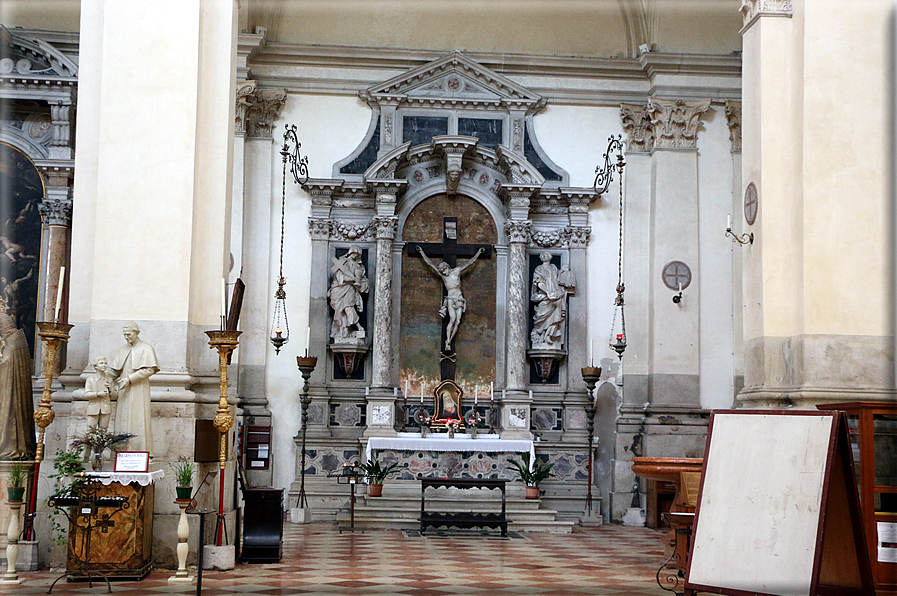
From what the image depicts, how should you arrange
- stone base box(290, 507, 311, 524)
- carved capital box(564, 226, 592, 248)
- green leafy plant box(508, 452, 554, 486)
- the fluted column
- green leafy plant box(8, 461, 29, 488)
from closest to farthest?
green leafy plant box(8, 461, 29, 488)
green leafy plant box(508, 452, 554, 486)
stone base box(290, 507, 311, 524)
the fluted column
carved capital box(564, 226, 592, 248)

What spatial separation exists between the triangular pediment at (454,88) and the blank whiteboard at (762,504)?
35.0 feet

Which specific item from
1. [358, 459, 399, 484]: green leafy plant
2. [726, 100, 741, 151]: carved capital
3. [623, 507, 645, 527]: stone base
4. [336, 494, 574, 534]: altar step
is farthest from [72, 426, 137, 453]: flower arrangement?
[726, 100, 741, 151]: carved capital

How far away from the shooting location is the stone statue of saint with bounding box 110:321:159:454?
8.45 meters

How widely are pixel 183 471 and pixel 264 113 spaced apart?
8.57 m

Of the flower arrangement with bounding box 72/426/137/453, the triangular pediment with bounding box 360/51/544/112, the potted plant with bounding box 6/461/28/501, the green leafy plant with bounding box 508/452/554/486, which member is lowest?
the green leafy plant with bounding box 508/452/554/486

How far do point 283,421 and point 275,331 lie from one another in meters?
1.40

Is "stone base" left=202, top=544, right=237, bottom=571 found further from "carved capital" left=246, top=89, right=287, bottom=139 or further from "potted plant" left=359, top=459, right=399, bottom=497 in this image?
"carved capital" left=246, top=89, right=287, bottom=139

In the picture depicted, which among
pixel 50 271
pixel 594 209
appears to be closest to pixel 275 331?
pixel 50 271

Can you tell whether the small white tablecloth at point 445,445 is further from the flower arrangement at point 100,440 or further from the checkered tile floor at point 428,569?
the flower arrangement at point 100,440

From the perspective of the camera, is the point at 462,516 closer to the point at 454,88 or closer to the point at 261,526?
the point at 261,526

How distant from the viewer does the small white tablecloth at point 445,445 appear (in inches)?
558

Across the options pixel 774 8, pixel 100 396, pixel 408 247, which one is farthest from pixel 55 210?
pixel 774 8

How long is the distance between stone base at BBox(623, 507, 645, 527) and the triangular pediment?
21.7ft

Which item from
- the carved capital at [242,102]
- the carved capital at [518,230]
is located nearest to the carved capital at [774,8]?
the carved capital at [518,230]
